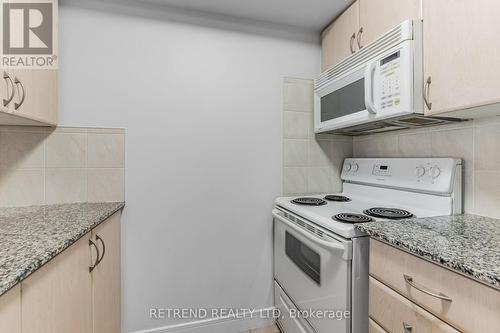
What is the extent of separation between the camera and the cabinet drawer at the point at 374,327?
34.1 inches

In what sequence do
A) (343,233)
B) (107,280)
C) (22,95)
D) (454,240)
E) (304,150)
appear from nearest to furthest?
(454,240) → (343,233) → (22,95) → (107,280) → (304,150)

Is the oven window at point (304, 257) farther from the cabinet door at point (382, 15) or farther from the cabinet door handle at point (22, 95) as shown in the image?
the cabinet door handle at point (22, 95)

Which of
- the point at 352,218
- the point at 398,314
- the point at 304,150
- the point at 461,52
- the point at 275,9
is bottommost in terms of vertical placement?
the point at 398,314

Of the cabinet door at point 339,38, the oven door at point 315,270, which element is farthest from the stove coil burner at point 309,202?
the cabinet door at point 339,38

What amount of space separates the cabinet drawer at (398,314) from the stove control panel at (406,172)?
63cm

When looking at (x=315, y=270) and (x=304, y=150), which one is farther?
(x=304, y=150)

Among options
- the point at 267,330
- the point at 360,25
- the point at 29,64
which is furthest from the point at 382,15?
the point at 267,330

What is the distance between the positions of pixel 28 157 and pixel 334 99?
1832mm

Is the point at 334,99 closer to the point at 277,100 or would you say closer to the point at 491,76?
the point at 277,100

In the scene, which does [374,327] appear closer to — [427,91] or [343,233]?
[343,233]

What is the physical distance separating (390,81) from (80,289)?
1561 mm

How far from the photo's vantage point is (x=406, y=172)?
139cm

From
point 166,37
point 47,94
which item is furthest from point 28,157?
point 166,37

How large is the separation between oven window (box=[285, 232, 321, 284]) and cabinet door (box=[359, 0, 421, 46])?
116 centimetres
